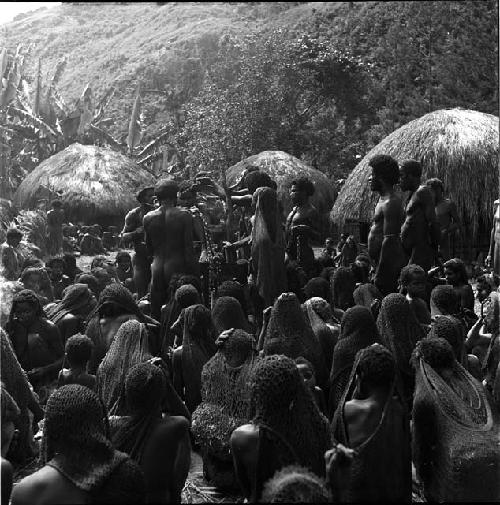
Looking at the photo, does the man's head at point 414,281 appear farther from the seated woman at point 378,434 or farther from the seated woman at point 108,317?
the seated woman at point 378,434

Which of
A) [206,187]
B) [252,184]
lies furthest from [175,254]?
[206,187]

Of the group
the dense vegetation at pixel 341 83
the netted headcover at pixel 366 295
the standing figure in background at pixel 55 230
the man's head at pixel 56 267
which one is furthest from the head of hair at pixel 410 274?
the dense vegetation at pixel 341 83

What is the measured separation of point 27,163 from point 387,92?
12249 mm

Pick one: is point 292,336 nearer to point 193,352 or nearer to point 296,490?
point 193,352

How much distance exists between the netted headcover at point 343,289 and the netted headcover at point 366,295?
0.46 m

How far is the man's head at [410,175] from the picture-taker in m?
7.95

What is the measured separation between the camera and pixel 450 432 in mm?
4156

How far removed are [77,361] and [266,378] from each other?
2.01 metres

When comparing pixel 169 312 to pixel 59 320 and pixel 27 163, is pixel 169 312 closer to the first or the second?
pixel 59 320

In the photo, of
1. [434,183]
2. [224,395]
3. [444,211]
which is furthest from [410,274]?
[444,211]

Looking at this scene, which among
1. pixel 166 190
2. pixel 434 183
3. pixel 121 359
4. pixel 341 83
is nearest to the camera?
pixel 121 359

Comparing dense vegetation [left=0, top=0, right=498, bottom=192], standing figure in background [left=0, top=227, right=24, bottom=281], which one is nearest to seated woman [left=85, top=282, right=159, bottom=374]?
standing figure in background [left=0, top=227, right=24, bottom=281]

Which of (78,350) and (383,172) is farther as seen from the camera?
(383,172)

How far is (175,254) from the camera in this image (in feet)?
25.4
